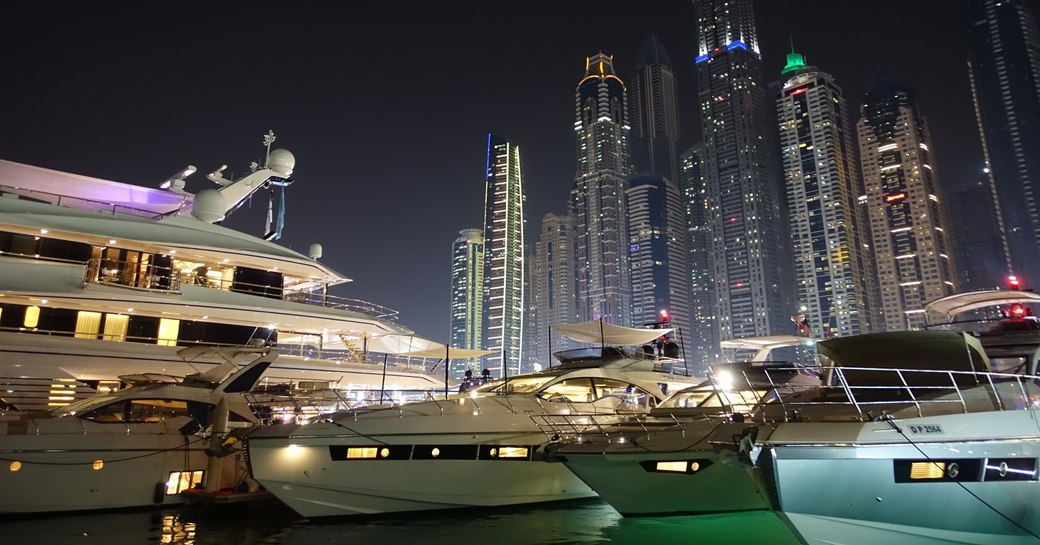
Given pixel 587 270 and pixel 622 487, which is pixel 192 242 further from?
pixel 587 270

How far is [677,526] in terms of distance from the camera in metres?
11.6

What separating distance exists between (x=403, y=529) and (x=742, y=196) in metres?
152

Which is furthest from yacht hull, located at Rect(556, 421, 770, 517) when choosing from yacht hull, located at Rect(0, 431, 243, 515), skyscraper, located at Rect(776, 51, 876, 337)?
skyscraper, located at Rect(776, 51, 876, 337)

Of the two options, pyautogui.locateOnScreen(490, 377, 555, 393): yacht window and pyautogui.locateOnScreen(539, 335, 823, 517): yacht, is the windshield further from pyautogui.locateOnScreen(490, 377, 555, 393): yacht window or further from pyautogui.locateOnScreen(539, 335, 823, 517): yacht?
pyautogui.locateOnScreen(539, 335, 823, 517): yacht

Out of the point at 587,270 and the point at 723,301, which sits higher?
the point at 587,270

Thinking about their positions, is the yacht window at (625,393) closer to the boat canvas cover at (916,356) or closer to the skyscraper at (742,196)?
the boat canvas cover at (916,356)

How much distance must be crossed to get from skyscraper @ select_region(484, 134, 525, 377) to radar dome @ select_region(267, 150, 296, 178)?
136806 mm

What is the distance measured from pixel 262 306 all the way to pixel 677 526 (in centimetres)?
1620

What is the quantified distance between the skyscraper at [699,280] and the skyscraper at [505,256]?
46801 mm

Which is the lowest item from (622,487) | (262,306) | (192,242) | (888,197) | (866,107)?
(622,487)

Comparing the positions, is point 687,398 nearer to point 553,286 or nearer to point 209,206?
point 209,206

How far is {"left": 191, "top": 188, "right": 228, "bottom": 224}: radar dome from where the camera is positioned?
24.0 meters

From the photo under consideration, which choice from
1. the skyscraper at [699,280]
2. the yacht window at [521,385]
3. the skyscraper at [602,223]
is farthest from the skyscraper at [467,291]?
the yacht window at [521,385]

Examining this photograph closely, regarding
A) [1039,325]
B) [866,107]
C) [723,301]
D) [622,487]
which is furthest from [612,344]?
[866,107]
